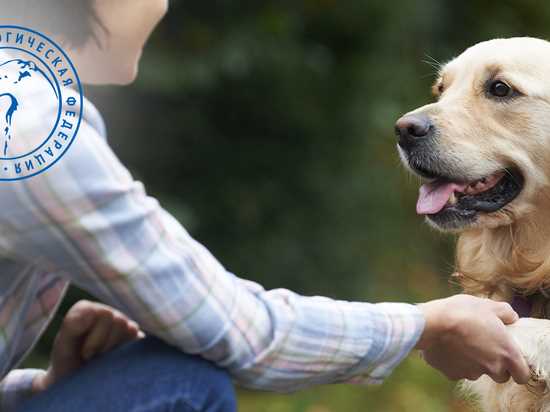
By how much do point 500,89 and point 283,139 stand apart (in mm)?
2831

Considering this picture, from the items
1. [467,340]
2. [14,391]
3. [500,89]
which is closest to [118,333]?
[14,391]

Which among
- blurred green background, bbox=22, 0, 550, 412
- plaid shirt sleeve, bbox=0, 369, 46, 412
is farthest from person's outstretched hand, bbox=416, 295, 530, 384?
blurred green background, bbox=22, 0, 550, 412

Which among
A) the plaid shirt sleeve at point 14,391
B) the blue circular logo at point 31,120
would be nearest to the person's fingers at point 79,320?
the plaid shirt sleeve at point 14,391

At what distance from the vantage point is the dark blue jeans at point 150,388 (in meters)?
1.81

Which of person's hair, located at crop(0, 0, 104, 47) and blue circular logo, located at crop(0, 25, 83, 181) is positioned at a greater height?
person's hair, located at crop(0, 0, 104, 47)

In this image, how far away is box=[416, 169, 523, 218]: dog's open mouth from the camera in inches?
108

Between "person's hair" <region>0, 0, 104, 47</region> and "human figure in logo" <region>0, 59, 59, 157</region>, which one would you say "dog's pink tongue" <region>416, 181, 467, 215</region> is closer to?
"person's hair" <region>0, 0, 104, 47</region>

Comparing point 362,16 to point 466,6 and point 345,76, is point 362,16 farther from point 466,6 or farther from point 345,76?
point 466,6

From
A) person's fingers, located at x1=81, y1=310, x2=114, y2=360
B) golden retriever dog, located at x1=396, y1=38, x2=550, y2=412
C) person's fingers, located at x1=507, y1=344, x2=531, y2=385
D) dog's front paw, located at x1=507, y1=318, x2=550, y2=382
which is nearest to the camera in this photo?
person's fingers, located at x1=507, y1=344, x2=531, y2=385

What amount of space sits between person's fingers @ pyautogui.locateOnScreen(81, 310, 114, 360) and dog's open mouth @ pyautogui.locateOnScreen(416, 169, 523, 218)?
1.06 metres

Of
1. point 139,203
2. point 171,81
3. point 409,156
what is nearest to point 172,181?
point 171,81

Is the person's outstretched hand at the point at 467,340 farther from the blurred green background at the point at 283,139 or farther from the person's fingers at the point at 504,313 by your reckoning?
the blurred green background at the point at 283,139

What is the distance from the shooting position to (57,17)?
1.97m

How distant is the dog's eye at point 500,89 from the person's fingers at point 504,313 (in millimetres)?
808
